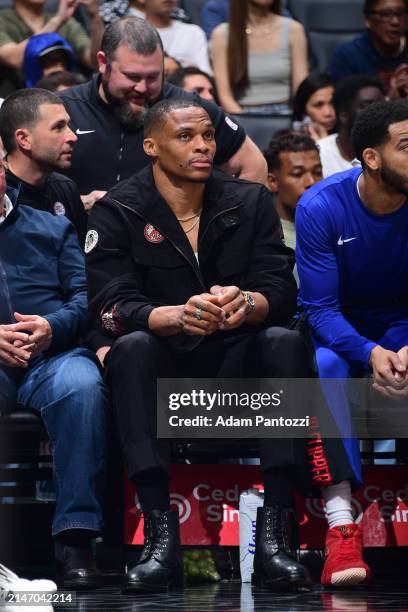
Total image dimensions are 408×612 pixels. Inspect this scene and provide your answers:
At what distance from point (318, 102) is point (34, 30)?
1746mm

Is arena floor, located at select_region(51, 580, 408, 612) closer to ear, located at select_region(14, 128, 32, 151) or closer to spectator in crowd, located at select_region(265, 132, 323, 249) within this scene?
ear, located at select_region(14, 128, 32, 151)

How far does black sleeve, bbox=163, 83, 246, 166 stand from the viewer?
5.36 meters

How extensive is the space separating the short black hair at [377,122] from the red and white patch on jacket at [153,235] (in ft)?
2.68

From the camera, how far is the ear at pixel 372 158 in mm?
4441

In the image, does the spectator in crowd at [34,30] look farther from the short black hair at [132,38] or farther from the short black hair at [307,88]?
the short black hair at [132,38]

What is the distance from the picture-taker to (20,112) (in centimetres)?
499

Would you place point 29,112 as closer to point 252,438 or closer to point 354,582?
point 252,438

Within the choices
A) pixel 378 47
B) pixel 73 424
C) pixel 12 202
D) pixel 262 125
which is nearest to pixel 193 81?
pixel 262 125

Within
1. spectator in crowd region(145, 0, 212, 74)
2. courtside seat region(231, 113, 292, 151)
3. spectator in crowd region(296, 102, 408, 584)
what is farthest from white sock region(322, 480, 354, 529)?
spectator in crowd region(145, 0, 212, 74)


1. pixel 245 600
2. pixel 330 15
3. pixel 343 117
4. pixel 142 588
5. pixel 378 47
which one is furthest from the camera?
pixel 330 15

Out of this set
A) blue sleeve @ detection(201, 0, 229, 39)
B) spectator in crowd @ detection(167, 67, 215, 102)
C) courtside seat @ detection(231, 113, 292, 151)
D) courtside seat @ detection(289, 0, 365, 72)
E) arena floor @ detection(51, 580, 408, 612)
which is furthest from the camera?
courtside seat @ detection(289, 0, 365, 72)

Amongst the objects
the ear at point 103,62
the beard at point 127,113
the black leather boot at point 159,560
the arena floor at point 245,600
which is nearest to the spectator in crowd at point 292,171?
the beard at point 127,113

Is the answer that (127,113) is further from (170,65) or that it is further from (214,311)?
(170,65)

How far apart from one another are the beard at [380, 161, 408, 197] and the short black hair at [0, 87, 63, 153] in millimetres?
1450
